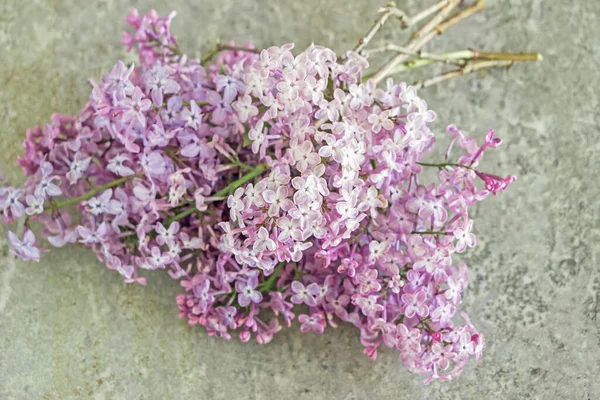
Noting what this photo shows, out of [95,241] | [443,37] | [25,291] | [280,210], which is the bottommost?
[25,291]

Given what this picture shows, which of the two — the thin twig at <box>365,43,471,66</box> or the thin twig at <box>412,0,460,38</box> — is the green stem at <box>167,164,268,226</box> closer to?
the thin twig at <box>365,43,471,66</box>

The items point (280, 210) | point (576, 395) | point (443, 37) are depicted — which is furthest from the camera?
point (443, 37)

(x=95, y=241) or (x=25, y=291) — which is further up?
(x=95, y=241)

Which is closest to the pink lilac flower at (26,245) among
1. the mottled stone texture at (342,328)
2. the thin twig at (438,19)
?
the mottled stone texture at (342,328)

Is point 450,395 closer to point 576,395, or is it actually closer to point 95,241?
point 576,395

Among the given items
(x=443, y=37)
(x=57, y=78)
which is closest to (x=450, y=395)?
(x=443, y=37)

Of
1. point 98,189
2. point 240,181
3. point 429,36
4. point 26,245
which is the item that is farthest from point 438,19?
point 26,245

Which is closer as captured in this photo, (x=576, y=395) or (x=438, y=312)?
(x=438, y=312)

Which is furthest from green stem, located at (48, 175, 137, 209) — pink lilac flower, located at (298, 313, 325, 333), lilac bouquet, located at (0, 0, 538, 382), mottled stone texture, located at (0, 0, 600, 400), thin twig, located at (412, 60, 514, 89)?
thin twig, located at (412, 60, 514, 89)
